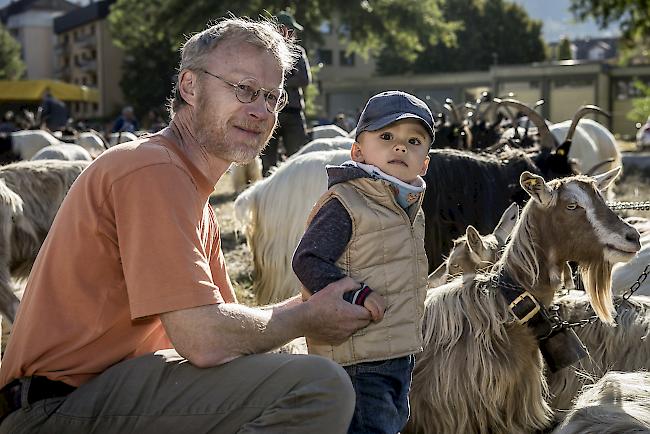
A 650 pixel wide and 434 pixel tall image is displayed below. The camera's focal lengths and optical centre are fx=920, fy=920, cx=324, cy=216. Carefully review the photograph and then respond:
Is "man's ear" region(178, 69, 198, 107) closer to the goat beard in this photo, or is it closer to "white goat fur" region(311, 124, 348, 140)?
the goat beard

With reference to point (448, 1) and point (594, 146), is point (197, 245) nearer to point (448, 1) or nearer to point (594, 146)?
point (594, 146)

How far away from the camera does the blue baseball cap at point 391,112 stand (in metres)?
3.05

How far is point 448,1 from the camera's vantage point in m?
61.1

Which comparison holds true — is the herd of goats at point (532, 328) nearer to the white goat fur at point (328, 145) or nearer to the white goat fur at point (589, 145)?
the white goat fur at point (328, 145)

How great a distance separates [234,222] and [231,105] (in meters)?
4.09

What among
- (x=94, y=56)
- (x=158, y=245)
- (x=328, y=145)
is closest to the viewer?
(x=158, y=245)

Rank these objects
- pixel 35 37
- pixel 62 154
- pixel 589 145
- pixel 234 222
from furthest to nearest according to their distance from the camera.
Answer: pixel 35 37
pixel 589 145
pixel 62 154
pixel 234 222

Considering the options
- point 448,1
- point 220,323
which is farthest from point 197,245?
point 448,1

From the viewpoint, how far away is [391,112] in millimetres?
3064

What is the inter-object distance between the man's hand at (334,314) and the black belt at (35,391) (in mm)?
712

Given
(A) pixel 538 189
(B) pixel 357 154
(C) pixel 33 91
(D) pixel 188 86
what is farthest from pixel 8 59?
(D) pixel 188 86

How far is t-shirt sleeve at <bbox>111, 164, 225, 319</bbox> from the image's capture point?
2463 mm

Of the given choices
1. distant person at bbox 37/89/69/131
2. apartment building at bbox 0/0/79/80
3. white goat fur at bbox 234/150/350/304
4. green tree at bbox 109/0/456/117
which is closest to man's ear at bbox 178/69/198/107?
white goat fur at bbox 234/150/350/304

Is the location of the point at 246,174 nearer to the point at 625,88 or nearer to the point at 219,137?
the point at 219,137
